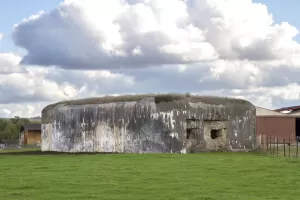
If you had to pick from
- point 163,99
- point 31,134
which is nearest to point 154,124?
point 163,99

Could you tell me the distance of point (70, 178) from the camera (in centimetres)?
1683

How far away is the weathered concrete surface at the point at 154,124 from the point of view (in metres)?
30.6

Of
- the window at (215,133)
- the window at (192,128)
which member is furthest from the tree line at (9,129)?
the window at (192,128)

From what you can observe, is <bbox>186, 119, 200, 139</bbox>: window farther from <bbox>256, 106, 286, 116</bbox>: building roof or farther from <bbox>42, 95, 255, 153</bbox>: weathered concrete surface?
<bbox>256, 106, 286, 116</bbox>: building roof

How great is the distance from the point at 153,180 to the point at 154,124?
14.3 meters

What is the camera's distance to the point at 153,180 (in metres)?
16.4

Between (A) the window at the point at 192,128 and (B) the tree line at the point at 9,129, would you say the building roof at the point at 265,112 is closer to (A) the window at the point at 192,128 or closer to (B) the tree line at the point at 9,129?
(A) the window at the point at 192,128

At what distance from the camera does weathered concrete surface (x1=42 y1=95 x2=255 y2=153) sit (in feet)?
100

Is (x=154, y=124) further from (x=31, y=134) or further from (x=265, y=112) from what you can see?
(x=31, y=134)

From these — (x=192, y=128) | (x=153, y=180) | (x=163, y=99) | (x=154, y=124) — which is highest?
(x=163, y=99)

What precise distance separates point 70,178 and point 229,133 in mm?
17073

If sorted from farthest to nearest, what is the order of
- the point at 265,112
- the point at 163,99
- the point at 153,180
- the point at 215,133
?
the point at 265,112, the point at 215,133, the point at 163,99, the point at 153,180

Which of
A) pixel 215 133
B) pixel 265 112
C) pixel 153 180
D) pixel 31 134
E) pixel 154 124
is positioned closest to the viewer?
pixel 153 180

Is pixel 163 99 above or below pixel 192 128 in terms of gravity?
above
